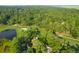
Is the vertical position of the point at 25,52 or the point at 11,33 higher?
the point at 11,33

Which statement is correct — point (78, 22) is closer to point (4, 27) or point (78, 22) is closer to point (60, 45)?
point (60, 45)

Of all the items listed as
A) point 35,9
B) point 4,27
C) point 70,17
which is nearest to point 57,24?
point 70,17
